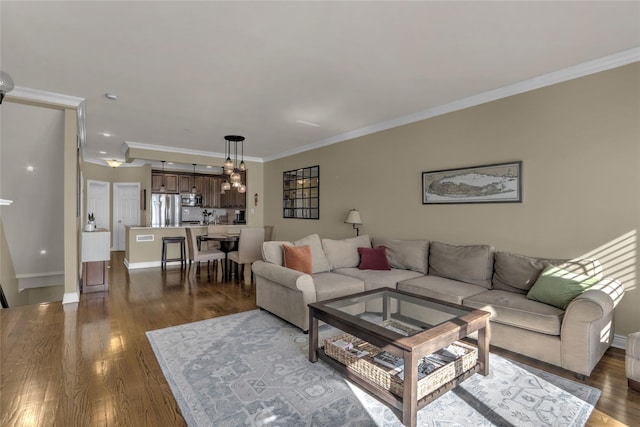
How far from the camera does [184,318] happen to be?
11.8 feet

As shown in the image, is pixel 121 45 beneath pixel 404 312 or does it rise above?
above

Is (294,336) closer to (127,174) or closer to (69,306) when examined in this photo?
(69,306)

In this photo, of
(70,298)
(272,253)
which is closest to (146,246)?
(70,298)

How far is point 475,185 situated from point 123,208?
9.58m

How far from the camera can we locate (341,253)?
14.2ft

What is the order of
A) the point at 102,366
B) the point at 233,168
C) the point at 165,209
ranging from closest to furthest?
the point at 102,366 → the point at 233,168 → the point at 165,209

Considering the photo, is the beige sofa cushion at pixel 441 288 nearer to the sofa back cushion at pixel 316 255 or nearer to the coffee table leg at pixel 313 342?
the sofa back cushion at pixel 316 255

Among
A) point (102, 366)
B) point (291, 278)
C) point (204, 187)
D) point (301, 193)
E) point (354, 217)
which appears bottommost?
point (102, 366)

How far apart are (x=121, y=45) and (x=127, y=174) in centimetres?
774

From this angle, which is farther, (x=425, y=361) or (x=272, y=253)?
(x=272, y=253)

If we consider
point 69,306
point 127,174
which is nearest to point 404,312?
point 69,306

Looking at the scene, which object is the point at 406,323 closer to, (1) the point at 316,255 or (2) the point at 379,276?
(2) the point at 379,276

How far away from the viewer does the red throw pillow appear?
4129mm

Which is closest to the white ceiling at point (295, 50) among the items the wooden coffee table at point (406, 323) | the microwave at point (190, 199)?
the wooden coffee table at point (406, 323)
